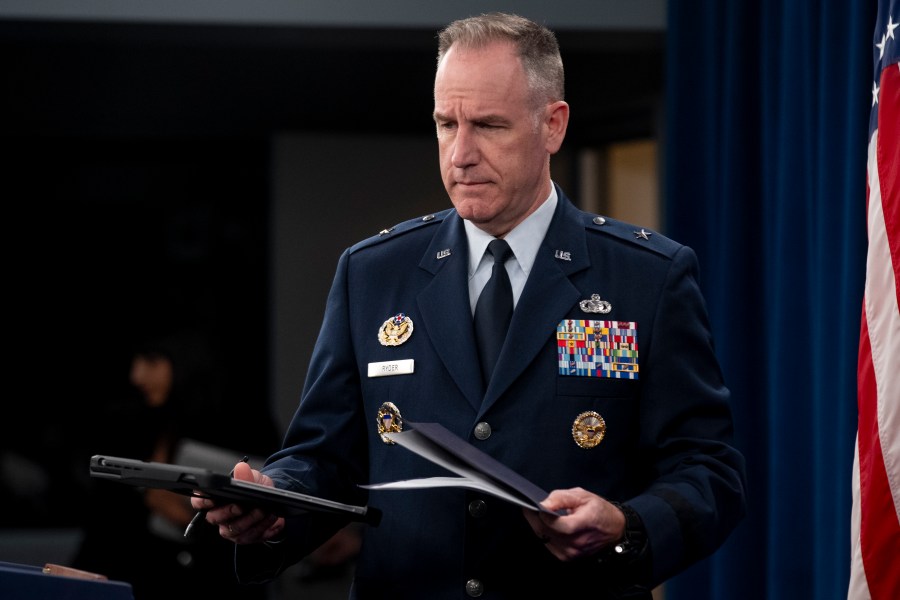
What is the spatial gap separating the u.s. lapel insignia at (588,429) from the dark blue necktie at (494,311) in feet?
0.43

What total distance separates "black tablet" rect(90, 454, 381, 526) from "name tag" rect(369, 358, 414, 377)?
0.27 metres

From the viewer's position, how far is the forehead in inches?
63.6

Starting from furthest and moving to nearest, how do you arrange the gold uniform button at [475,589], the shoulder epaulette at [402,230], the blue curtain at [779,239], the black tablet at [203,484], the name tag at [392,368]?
the blue curtain at [779,239], the shoulder epaulette at [402,230], the name tag at [392,368], the gold uniform button at [475,589], the black tablet at [203,484]

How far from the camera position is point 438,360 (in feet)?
5.48

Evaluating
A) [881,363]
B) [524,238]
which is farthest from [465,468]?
[881,363]

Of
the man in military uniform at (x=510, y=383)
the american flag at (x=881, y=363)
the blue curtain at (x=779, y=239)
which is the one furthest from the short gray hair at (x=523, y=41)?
the blue curtain at (x=779, y=239)

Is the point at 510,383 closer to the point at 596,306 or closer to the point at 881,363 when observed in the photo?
the point at 596,306

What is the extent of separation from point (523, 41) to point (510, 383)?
0.45 m

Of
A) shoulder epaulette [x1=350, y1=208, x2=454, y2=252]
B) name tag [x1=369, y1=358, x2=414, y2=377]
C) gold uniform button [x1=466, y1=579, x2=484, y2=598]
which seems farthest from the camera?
shoulder epaulette [x1=350, y1=208, x2=454, y2=252]

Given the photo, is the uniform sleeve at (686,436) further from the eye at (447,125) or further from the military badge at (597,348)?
the eye at (447,125)

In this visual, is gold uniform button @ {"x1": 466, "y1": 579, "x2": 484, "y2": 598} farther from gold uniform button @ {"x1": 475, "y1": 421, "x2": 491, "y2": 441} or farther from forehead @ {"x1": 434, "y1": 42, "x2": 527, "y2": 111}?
forehead @ {"x1": 434, "y1": 42, "x2": 527, "y2": 111}

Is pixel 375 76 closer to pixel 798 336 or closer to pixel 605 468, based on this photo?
pixel 798 336

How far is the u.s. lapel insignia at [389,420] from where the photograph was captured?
5.43 ft

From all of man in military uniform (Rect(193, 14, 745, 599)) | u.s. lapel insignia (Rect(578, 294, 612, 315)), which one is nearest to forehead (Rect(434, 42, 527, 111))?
man in military uniform (Rect(193, 14, 745, 599))
